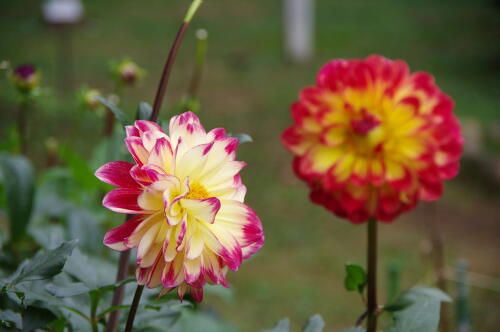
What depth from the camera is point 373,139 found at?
597 millimetres

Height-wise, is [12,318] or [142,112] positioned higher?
[142,112]

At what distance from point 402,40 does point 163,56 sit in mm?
1836

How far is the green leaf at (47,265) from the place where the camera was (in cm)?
41

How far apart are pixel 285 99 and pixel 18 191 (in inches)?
132

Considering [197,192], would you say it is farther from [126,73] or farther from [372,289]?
[126,73]

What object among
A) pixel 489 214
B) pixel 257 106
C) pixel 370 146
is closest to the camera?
pixel 370 146

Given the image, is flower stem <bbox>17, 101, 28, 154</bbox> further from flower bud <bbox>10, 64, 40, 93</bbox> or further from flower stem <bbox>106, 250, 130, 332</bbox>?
flower stem <bbox>106, 250, 130, 332</bbox>

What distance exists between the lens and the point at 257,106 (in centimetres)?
398

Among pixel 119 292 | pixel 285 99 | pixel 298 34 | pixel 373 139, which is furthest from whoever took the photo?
pixel 298 34

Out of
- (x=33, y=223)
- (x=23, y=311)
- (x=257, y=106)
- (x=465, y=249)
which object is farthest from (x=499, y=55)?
(x=23, y=311)

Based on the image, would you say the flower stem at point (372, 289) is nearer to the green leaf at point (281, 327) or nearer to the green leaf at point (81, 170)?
the green leaf at point (281, 327)

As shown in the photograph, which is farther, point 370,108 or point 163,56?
point 163,56

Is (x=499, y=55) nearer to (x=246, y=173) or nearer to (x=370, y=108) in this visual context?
(x=246, y=173)

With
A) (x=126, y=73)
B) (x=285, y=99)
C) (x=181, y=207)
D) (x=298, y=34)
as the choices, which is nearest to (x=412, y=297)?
(x=181, y=207)
